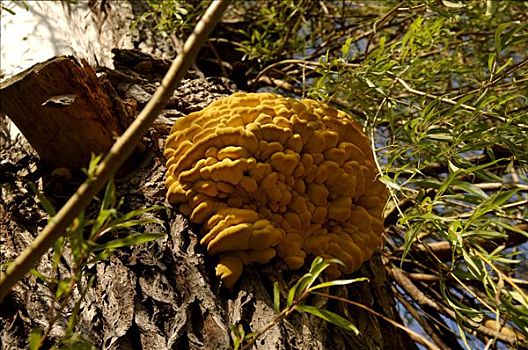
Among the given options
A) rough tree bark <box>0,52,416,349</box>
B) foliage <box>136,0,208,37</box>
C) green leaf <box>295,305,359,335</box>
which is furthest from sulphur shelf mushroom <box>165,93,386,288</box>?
foliage <box>136,0,208,37</box>

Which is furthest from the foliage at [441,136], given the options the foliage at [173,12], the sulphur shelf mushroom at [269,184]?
the foliage at [173,12]

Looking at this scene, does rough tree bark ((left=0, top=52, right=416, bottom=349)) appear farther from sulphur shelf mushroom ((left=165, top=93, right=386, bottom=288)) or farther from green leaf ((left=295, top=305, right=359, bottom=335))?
green leaf ((left=295, top=305, right=359, bottom=335))

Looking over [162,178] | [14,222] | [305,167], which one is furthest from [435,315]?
[14,222]

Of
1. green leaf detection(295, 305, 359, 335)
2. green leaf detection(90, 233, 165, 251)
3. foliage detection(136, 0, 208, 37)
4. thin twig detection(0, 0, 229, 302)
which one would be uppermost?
thin twig detection(0, 0, 229, 302)

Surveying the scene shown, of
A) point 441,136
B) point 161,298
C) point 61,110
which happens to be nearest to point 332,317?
point 161,298

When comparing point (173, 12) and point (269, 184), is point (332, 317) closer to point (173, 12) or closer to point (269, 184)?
point (269, 184)

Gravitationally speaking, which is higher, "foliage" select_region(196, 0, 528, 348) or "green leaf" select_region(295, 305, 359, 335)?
"green leaf" select_region(295, 305, 359, 335)
